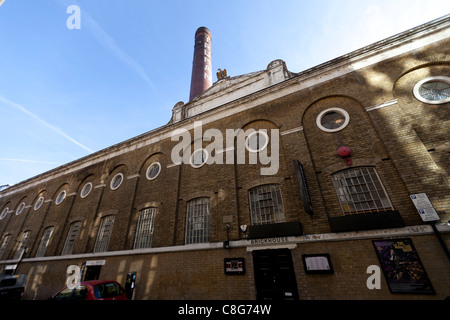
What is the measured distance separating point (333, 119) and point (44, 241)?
72.5 feet

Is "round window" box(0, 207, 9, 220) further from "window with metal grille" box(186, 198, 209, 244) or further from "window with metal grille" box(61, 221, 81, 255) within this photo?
"window with metal grille" box(186, 198, 209, 244)

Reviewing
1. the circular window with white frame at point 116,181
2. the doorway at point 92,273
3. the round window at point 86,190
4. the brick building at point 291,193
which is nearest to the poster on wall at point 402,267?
the brick building at point 291,193

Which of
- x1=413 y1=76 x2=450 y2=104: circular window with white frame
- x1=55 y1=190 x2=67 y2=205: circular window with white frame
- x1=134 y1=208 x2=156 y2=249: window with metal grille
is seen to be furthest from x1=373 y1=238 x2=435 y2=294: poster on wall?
x1=55 y1=190 x2=67 y2=205: circular window with white frame

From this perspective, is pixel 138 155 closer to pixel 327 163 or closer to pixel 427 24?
pixel 327 163

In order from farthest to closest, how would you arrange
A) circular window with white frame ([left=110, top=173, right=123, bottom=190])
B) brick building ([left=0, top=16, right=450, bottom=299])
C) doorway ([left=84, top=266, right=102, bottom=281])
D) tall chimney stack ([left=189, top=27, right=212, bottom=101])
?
tall chimney stack ([left=189, top=27, right=212, bottom=101]) → circular window with white frame ([left=110, top=173, right=123, bottom=190]) → doorway ([left=84, top=266, right=102, bottom=281]) → brick building ([left=0, top=16, right=450, bottom=299])

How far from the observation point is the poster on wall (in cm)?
568

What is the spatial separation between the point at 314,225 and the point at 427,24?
32.8 feet

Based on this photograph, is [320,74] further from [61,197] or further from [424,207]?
[61,197]

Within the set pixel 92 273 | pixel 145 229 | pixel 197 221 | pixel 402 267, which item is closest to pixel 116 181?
pixel 145 229

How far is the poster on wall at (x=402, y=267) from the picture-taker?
568cm

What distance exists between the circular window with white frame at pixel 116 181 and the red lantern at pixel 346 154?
1381cm

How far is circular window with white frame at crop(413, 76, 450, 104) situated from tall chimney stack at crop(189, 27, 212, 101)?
21372 millimetres

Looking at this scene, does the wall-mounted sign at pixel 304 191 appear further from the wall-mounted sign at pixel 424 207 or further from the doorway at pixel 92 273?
the doorway at pixel 92 273

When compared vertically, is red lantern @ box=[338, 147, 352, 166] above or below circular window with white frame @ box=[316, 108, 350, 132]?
below
